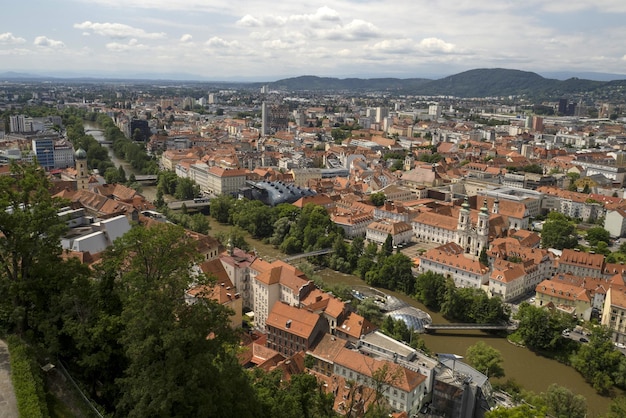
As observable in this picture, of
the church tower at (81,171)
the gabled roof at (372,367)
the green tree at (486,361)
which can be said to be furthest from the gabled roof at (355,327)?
the church tower at (81,171)

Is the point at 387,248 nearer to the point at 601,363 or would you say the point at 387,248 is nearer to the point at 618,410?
the point at 601,363

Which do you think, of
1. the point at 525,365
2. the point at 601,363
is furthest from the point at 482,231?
the point at 601,363

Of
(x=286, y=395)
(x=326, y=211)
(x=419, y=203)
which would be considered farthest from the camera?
(x=419, y=203)

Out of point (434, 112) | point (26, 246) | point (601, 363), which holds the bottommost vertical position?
point (601, 363)

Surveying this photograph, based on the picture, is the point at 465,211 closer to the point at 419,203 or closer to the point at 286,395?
the point at 419,203

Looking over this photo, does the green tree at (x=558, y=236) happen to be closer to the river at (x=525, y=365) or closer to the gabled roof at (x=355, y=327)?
the river at (x=525, y=365)

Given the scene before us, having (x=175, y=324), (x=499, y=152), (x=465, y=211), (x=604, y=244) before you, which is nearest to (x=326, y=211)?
(x=465, y=211)

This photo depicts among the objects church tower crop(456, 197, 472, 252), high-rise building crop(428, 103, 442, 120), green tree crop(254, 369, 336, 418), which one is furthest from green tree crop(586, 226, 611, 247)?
high-rise building crop(428, 103, 442, 120)
